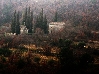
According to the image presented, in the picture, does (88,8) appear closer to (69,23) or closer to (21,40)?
(69,23)

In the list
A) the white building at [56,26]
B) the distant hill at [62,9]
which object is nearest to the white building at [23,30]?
the white building at [56,26]

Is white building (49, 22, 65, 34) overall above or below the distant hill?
below

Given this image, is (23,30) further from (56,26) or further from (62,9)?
(62,9)

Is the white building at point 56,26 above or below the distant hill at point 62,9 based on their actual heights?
below

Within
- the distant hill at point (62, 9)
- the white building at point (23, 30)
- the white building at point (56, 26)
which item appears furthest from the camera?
the distant hill at point (62, 9)

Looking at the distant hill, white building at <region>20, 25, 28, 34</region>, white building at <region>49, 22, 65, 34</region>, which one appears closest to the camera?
white building at <region>20, 25, 28, 34</region>

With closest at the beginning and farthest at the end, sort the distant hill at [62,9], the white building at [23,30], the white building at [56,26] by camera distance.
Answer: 1. the white building at [23,30]
2. the white building at [56,26]
3. the distant hill at [62,9]

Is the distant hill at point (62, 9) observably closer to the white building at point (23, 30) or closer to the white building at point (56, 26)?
the white building at point (56, 26)

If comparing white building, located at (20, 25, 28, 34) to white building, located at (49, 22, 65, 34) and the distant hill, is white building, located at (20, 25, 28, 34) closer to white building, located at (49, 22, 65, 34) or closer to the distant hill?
white building, located at (49, 22, 65, 34)

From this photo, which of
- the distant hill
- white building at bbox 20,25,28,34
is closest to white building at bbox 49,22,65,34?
the distant hill

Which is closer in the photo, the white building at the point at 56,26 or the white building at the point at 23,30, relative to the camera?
the white building at the point at 23,30

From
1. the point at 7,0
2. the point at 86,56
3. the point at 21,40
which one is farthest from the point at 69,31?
the point at 7,0

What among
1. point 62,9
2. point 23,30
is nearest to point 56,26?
point 23,30
